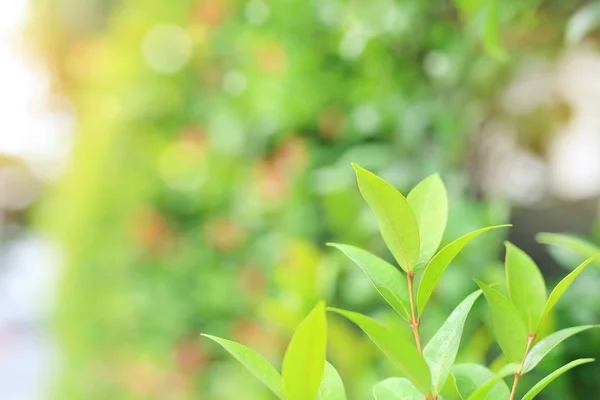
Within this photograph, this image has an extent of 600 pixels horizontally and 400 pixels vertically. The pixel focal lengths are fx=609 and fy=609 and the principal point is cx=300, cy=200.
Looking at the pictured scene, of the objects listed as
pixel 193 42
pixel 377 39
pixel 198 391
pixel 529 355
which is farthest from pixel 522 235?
pixel 193 42

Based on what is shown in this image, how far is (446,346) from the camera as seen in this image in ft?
1.37

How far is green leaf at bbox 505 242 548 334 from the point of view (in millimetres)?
461

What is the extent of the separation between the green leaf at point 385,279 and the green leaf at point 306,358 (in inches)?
3.0

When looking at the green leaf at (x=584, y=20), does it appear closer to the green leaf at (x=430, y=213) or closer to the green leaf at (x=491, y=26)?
the green leaf at (x=491, y=26)

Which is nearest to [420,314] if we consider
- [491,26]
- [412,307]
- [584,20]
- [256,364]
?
[412,307]

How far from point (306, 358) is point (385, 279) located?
0.09 m

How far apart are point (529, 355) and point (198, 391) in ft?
4.79

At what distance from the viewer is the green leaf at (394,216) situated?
0.41m

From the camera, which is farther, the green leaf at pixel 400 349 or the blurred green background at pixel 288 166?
the blurred green background at pixel 288 166

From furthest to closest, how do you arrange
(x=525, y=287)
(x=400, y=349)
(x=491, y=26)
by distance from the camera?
(x=491, y=26)
(x=525, y=287)
(x=400, y=349)

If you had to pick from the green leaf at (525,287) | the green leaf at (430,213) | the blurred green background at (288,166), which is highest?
the green leaf at (430,213)

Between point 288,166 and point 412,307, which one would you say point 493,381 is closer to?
point 412,307

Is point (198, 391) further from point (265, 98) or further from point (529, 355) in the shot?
point (529, 355)

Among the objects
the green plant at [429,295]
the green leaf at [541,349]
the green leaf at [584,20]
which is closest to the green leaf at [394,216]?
the green plant at [429,295]
